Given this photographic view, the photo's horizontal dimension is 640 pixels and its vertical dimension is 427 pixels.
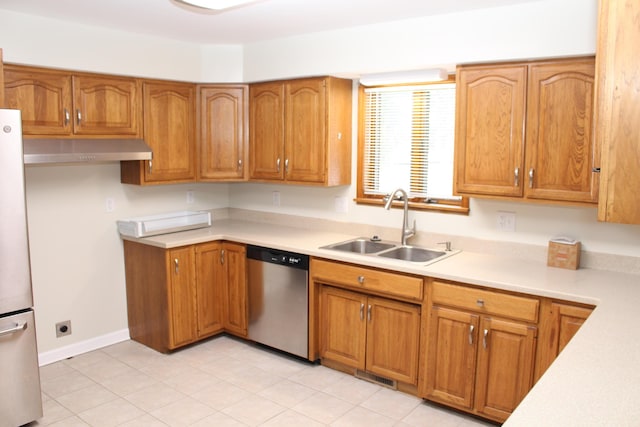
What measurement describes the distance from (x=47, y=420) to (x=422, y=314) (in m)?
2.23

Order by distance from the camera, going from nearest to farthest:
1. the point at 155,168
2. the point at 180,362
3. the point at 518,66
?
the point at 518,66 → the point at 180,362 → the point at 155,168

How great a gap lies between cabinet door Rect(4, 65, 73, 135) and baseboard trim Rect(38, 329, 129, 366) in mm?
1571

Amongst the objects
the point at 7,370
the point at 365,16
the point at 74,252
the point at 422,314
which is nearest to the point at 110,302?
the point at 74,252

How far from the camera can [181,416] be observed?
305cm

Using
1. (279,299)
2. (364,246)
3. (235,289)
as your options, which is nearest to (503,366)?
(364,246)

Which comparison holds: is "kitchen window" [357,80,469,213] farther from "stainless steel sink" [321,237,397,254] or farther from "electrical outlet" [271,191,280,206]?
"electrical outlet" [271,191,280,206]

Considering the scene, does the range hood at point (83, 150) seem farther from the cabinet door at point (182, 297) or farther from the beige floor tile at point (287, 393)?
the beige floor tile at point (287, 393)

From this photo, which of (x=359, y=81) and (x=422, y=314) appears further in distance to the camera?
(x=359, y=81)

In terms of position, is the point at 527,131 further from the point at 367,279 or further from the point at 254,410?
the point at 254,410

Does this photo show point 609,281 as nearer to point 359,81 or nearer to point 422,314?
point 422,314

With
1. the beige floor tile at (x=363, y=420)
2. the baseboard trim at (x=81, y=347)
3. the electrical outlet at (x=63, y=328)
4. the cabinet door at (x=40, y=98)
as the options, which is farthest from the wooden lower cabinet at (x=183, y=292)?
the beige floor tile at (x=363, y=420)

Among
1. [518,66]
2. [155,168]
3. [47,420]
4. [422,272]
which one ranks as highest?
[518,66]

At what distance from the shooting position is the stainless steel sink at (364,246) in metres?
3.76

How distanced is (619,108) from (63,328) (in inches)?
148
